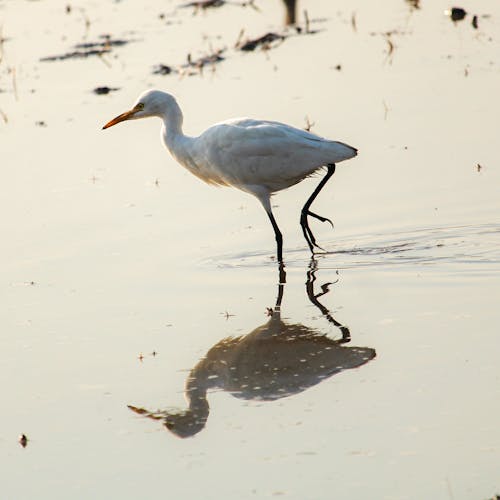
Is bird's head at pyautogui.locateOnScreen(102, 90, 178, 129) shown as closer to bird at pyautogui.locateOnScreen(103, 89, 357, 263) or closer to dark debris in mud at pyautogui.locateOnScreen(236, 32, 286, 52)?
bird at pyautogui.locateOnScreen(103, 89, 357, 263)

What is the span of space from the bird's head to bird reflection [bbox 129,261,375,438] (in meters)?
2.60

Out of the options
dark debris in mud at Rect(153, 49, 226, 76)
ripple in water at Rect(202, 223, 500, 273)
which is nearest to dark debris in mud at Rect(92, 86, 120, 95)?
dark debris in mud at Rect(153, 49, 226, 76)

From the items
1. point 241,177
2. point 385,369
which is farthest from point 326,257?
point 385,369

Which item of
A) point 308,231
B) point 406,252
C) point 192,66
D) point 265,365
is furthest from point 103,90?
point 265,365

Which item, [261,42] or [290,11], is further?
[290,11]

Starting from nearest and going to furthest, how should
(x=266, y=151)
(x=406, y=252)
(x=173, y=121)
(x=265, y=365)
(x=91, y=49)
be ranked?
(x=265, y=365) → (x=406, y=252) → (x=266, y=151) → (x=173, y=121) → (x=91, y=49)

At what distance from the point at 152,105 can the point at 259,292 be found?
2166 millimetres

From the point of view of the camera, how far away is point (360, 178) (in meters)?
9.57

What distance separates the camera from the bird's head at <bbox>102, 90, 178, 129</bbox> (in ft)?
29.2

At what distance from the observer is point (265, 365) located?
20.1 ft

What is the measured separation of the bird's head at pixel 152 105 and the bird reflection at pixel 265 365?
102 inches

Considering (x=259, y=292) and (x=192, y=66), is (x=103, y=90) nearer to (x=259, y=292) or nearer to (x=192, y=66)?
(x=192, y=66)

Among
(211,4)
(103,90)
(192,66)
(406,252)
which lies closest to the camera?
(406,252)

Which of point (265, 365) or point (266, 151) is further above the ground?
point (266, 151)
